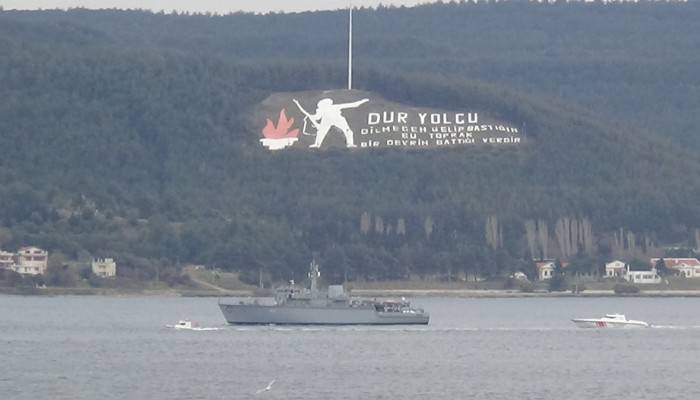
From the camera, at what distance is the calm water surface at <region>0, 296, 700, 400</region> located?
110938 mm

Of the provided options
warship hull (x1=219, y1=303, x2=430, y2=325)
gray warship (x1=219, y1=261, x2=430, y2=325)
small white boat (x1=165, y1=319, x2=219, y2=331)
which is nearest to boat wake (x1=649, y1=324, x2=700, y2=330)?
warship hull (x1=219, y1=303, x2=430, y2=325)

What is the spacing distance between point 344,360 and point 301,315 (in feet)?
84.3

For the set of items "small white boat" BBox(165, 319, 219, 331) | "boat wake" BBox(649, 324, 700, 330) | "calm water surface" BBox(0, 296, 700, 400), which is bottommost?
"calm water surface" BBox(0, 296, 700, 400)

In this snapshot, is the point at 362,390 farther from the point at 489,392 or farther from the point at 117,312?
the point at 117,312

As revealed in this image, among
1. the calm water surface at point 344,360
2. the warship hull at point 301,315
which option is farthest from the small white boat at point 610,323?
the warship hull at point 301,315

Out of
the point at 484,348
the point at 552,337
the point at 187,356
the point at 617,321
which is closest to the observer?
the point at 187,356

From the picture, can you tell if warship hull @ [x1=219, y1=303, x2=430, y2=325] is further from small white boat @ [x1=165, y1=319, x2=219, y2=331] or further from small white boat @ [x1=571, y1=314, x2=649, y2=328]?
small white boat @ [x1=571, y1=314, x2=649, y2=328]

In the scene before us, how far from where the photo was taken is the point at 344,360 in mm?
126688

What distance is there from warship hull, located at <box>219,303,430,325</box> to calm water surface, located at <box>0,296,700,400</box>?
1.17 m

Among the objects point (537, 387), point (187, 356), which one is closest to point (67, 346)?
point (187, 356)

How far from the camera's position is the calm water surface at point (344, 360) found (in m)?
111

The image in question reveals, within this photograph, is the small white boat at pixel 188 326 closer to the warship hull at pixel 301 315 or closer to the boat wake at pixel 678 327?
the warship hull at pixel 301 315

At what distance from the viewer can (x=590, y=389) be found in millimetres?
113188

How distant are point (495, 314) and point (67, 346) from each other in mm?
52004
